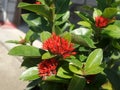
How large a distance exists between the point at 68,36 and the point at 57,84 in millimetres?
196

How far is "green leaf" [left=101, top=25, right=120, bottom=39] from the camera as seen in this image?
55.2 inches

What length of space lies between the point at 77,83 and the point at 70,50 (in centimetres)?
14

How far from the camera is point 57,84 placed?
4.37 ft

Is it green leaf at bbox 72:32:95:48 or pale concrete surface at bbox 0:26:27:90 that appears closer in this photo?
green leaf at bbox 72:32:95:48

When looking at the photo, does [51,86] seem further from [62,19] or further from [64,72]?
[62,19]

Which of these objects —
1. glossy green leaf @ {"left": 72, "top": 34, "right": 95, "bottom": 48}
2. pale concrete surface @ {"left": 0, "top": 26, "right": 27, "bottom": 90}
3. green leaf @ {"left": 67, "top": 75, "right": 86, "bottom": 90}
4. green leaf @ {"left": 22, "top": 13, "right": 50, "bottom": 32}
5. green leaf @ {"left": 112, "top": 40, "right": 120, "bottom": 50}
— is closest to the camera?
green leaf @ {"left": 67, "top": 75, "right": 86, "bottom": 90}

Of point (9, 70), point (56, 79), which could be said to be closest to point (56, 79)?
point (56, 79)

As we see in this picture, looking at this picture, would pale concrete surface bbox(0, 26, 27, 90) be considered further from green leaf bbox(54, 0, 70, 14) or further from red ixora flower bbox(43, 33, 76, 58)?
red ixora flower bbox(43, 33, 76, 58)

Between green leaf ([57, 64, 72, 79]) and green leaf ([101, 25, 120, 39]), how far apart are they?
258 millimetres

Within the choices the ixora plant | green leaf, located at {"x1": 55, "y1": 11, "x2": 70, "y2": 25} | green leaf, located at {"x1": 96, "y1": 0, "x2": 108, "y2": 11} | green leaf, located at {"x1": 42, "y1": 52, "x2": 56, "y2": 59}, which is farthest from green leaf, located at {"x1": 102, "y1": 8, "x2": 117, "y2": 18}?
green leaf, located at {"x1": 42, "y1": 52, "x2": 56, "y2": 59}

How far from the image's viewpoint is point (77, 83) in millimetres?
1211

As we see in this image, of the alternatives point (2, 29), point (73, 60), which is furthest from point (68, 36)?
point (2, 29)

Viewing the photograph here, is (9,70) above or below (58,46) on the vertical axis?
below

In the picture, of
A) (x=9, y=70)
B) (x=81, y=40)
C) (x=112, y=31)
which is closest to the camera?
(x=81, y=40)
